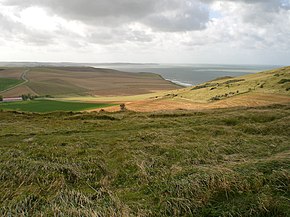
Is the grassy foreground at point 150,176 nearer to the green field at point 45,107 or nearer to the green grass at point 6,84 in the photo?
the green field at point 45,107

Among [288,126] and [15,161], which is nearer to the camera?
[15,161]

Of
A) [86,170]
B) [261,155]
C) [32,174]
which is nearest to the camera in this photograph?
[32,174]

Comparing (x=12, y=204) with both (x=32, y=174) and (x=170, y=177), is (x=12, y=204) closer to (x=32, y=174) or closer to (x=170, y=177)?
(x=32, y=174)

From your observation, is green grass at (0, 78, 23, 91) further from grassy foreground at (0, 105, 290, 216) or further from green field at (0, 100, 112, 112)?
grassy foreground at (0, 105, 290, 216)

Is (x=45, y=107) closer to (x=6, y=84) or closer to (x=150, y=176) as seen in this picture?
(x=150, y=176)

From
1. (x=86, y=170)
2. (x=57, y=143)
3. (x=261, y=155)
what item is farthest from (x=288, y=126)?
(x=57, y=143)

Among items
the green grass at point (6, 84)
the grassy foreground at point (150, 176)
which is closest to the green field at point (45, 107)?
the grassy foreground at point (150, 176)

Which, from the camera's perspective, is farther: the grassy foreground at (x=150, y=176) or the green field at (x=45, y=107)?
the green field at (x=45, y=107)

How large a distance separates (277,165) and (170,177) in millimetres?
3461

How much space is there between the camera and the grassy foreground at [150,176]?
21.0 feet

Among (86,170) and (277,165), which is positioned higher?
(277,165)

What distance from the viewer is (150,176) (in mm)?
8703

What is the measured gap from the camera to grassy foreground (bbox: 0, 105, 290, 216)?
6.40 meters

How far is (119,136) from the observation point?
52.4 feet
